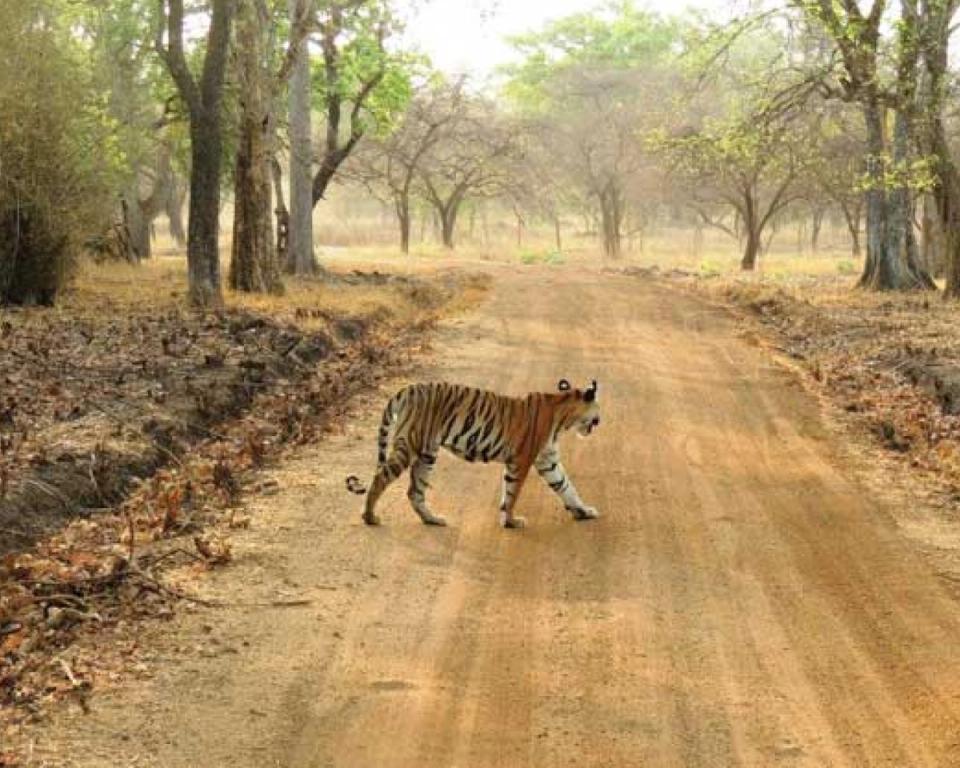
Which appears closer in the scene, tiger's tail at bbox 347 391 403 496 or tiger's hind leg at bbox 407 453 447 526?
tiger's tail at bbox 347 391 403 496

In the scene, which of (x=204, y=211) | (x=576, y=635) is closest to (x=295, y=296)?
(x=204, y=211)

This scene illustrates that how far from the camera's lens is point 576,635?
24.2 feet

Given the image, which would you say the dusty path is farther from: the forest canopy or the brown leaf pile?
the forest canopy

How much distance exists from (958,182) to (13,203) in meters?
16.3

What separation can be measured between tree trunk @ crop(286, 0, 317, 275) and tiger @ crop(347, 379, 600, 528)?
19.2m

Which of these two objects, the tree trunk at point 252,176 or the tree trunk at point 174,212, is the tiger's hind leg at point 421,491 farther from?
the tree trunk at point 174,212

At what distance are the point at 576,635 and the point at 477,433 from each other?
2361 millimetres

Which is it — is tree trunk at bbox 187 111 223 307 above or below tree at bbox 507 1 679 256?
below

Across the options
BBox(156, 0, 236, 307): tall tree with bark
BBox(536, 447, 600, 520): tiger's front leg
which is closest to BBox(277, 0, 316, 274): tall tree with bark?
BBox(156, 0, 236, 307): tall tree with bark

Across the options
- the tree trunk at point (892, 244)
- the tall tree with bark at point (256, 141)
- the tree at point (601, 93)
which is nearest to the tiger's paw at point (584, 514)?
the tall tree with bark at point (256, 141)

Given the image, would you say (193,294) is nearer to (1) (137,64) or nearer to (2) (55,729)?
(2) (55,729)

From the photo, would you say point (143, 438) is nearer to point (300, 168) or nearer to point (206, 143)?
point (206, 143)

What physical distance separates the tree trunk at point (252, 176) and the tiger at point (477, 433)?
1372 cm

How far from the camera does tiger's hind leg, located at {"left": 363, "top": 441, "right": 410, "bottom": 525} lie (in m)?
9.31
